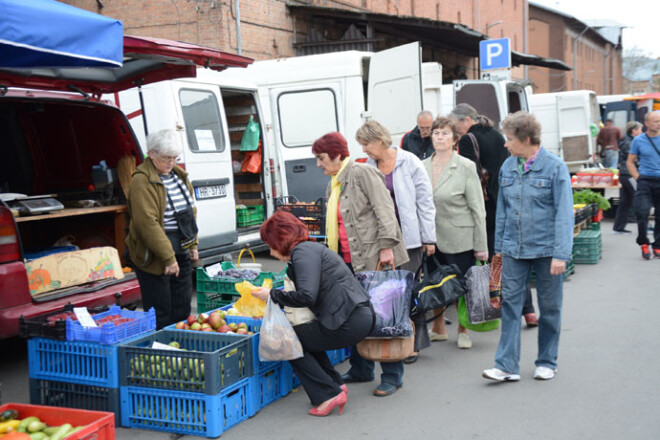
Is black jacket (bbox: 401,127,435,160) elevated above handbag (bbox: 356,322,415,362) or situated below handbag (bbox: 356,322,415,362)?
above

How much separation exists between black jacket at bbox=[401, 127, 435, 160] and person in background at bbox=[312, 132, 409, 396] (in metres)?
2.59

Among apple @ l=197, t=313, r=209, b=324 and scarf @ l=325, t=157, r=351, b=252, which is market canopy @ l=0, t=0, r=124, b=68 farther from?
apple @ l=197, t=313, r=209, b=324

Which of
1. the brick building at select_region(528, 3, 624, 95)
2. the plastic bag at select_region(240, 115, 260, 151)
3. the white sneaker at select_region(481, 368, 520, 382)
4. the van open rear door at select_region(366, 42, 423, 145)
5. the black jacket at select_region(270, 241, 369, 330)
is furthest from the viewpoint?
the brick building at select_region(528, 3, 624, 95)

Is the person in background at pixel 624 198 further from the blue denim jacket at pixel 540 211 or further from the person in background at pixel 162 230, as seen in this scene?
the person in background at pixel 162 230

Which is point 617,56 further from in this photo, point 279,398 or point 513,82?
point 279,398

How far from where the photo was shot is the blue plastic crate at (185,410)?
433 centimetres

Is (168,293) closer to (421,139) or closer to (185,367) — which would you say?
(185,367)

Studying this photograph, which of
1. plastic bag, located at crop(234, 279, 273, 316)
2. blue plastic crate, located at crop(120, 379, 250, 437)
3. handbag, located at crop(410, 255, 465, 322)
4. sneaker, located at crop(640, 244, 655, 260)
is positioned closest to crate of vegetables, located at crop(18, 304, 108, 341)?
blue plastic crate, located at crop(120, 379, 250, 437)

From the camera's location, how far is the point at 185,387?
173 inches

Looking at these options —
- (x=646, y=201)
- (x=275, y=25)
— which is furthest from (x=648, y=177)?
(x=275, y=25)

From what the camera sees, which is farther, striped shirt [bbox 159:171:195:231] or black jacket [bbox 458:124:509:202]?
black jacket [bbox 458:124:509:202]

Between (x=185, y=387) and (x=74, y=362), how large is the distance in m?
0.87

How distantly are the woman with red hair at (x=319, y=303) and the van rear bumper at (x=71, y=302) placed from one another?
5.66ft

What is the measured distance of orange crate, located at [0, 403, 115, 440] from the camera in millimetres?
3548
